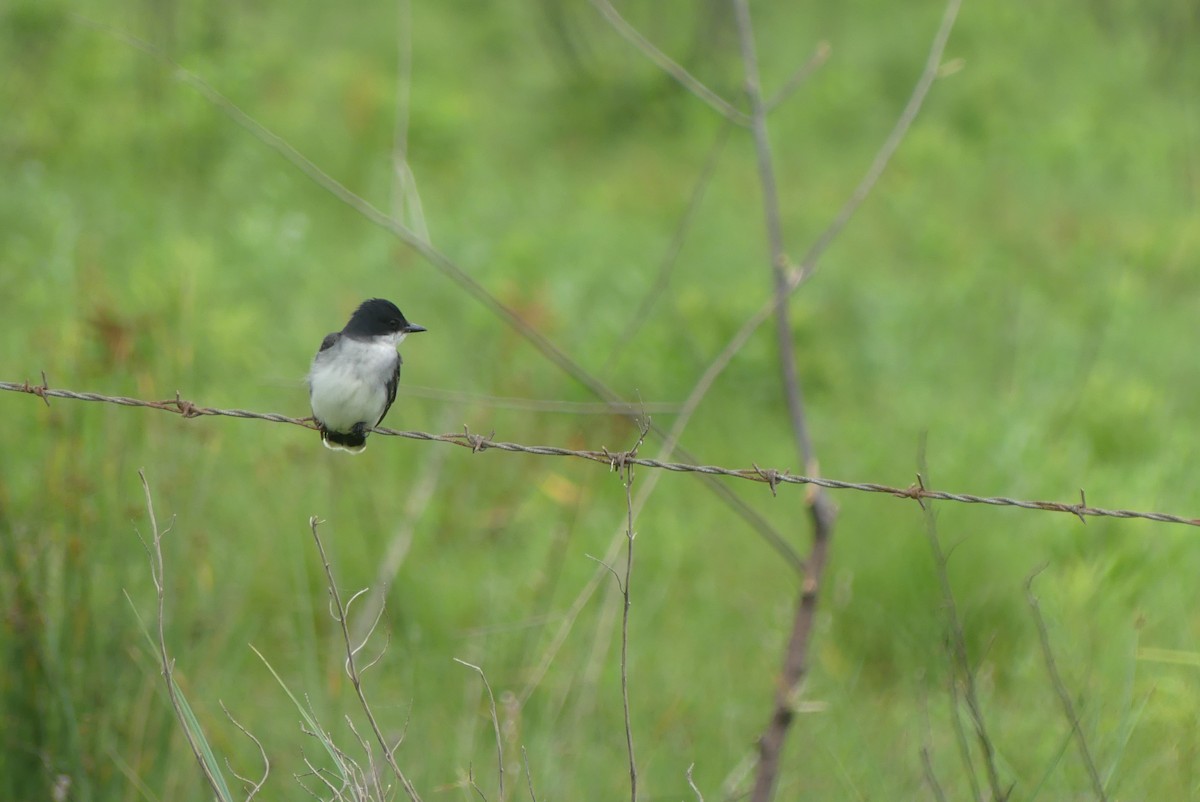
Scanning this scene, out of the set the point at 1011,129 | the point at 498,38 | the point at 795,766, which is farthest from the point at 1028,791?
the point at 498,38

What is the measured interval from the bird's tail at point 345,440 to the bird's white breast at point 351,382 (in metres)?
0.06

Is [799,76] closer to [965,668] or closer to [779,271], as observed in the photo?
[779,271]

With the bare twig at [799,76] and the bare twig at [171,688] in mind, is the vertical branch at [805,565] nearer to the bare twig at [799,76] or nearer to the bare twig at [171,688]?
the bare twig at [799,76]

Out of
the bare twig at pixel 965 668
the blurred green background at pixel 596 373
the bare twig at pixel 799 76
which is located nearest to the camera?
the bare twig at pixel 965 668

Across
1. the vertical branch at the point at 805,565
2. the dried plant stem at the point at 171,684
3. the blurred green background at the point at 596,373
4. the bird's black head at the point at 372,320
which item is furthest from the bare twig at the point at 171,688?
the vertical branch at the point at 805,565

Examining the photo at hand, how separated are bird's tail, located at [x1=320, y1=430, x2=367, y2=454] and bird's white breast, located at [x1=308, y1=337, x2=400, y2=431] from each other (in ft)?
0.21

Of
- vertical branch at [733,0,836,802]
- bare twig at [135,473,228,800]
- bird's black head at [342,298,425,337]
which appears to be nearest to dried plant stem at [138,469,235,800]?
bare twig at [135,473,228,800]

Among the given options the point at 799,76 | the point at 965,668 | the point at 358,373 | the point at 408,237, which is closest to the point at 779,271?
the point at 799,76

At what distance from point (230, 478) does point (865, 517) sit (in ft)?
8.41

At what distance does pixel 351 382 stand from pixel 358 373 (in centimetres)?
3

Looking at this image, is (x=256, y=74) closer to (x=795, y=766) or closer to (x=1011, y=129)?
(x=1011, y=129)

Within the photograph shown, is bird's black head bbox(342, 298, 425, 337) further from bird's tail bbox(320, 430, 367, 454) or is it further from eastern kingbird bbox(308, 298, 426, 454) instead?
bird's tail bbox(320, 430, 367, 454)

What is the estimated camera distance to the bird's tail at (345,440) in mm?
3627

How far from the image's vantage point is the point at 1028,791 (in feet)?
12.0
